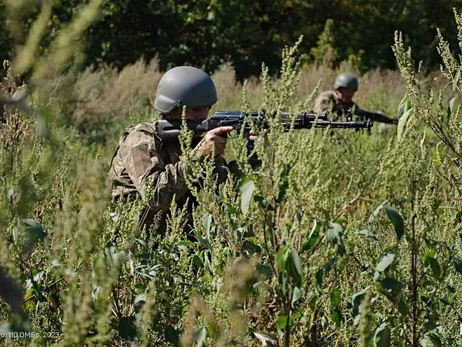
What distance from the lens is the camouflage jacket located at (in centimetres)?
425

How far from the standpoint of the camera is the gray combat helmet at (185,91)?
4625mm

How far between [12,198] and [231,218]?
0.67m

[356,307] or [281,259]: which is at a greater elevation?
[281,259]

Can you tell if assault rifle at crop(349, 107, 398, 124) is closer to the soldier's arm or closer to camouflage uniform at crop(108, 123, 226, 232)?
camouflage uniform at crop(108, 123, 226, 232)

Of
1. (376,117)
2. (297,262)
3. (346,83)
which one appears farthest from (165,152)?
(346,83)

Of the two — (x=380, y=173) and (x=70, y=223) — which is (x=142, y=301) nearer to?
(x=70, y=223)

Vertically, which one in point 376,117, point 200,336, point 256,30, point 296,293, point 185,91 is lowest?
point 256,30

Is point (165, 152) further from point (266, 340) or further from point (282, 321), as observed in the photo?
point (282, 321)

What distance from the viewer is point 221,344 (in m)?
2.35

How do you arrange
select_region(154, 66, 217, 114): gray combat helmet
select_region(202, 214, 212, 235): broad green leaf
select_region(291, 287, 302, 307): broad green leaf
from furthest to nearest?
1. select_region(154, 66, 217, 114): gray combat helmet
2. select_region(202, 214, 212, 235): broad green leaf
3. select_region(291, 287, 302, 307): broad green leaf

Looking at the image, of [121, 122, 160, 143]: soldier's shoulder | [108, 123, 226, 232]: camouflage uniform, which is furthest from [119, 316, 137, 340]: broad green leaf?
[121, 122, 160, 143]: soldier's shoulder

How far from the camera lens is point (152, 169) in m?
4.35

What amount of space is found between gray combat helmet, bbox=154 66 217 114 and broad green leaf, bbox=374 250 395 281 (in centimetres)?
194

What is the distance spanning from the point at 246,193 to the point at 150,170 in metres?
1.75
